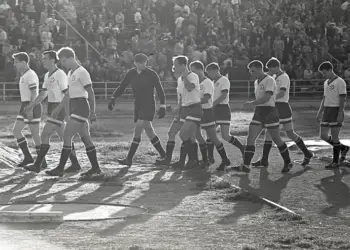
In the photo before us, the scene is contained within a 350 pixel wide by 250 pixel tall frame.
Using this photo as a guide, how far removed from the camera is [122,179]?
43.4 feet

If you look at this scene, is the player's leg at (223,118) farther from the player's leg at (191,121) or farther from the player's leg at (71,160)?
the player's leg at (71,160)

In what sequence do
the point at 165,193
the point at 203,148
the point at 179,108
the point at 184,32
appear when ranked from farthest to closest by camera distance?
the point at 184,32
the point at 203,148
the point at 179,108
the point at 165,193

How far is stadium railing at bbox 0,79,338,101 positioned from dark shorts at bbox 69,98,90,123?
Result: 67.5 ft

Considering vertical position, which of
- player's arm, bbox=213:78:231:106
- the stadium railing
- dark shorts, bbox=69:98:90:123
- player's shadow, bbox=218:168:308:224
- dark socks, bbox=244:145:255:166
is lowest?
the stadium railing

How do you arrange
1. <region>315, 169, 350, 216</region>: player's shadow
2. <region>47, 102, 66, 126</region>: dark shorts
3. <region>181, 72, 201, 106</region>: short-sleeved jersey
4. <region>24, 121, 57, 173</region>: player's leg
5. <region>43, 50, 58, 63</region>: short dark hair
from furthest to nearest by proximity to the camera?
<region>181, 72, 201, 106</region>: short-sleeved jersey, <region>43, 50, 58, 63</region>: short dark hair, <region>47, 102, 66, 126</region>: dark shorts, <region>24, 121, 57, 173</region>: player's leg, <region>315, 169, 350, 216</region>: player's shadow

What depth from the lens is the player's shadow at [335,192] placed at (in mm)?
10320

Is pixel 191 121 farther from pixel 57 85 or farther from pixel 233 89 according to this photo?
pixel 233 89

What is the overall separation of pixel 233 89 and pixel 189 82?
21.7 metres

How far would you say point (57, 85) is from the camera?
14.1 metres

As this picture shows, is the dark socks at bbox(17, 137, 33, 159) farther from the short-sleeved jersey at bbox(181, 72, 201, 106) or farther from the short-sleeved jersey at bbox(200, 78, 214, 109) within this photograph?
the short-sleeved jersey at bbox(200, 78, 214, 109)

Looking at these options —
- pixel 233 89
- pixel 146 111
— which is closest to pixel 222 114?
pixel 146 111

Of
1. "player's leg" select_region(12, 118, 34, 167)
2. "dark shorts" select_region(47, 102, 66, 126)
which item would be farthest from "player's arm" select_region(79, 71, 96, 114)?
"player's leg" select_region(12, 118, 34, 167)

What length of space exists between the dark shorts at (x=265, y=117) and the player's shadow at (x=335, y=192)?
4.12 ft

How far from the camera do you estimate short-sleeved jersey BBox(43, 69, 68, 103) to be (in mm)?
14055
